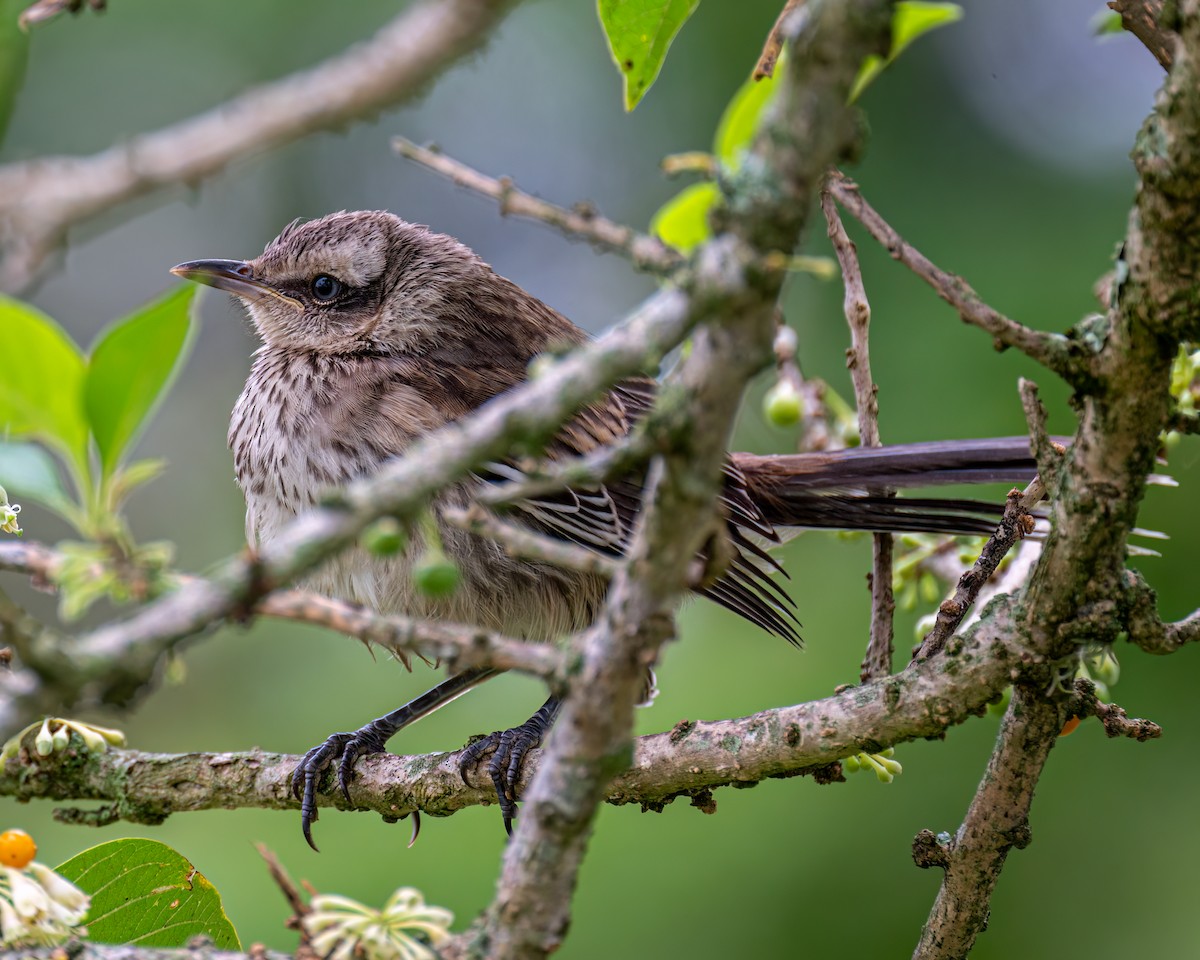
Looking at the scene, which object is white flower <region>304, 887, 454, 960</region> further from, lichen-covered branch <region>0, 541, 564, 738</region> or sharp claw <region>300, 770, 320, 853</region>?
sharp claw <region>300, 770, 320, 853</region>

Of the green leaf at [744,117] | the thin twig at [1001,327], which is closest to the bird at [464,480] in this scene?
the green leaf at [744,117]

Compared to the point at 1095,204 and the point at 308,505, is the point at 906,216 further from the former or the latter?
the point at 308,505

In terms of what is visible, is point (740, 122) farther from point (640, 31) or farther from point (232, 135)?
point (232, 135)

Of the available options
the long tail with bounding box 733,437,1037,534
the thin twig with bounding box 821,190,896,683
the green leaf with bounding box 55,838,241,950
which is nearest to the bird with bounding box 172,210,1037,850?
the long tail with bounding box 733,437,1037,534

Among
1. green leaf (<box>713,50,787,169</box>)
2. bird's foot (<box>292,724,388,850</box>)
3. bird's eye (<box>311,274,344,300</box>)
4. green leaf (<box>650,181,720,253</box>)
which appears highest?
bird's eye (<box>311,274,344,300</box>)

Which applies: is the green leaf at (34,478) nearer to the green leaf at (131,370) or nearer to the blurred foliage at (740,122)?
the green leaf at (131,370)

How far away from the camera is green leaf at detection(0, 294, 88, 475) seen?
141 centimetres

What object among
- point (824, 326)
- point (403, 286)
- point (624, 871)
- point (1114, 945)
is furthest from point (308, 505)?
point (1114, 945)

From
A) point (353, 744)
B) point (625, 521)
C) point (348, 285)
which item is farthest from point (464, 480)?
point (348, 285)

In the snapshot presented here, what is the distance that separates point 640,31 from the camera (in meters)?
2.24

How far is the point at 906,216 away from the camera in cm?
541

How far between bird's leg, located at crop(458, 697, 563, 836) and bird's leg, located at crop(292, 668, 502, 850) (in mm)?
364

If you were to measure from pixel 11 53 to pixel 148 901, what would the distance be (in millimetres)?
1529

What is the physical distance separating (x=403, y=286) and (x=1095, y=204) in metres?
2.73
